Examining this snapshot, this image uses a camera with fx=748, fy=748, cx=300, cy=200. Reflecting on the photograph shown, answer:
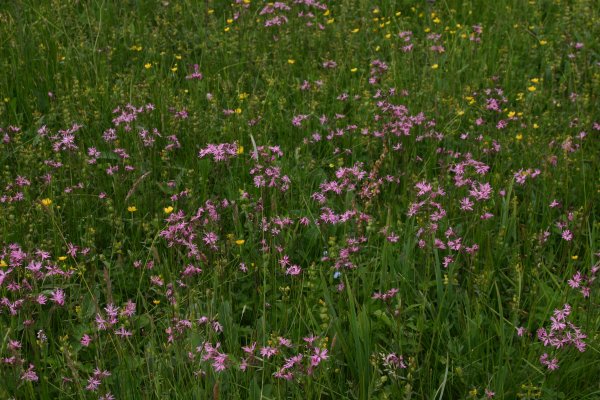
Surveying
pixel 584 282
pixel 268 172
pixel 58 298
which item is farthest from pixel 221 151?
pixel 584 282

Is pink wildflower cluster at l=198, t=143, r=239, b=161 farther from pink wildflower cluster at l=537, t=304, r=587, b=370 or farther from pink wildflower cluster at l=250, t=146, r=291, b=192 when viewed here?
pink wildflower cluster at l=537, t=304, r=587, b=370

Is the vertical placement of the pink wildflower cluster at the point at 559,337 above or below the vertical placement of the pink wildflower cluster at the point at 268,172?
below

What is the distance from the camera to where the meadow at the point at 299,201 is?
7.51 ft

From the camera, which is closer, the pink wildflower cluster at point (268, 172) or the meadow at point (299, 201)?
the meadow at point (299, 201)

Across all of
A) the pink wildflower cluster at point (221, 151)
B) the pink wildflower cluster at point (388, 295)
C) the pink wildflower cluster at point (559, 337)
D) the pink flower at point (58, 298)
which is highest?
the pink wildflower cluster at point (221, 151)

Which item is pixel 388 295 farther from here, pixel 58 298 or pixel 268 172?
pixel 58 298

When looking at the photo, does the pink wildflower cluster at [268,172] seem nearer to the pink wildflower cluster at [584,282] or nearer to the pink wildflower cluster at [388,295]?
the pink wildflower cluster at [388,295]

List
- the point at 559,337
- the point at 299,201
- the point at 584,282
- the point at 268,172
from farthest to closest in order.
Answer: the point at 299,201 < the point at 268,172 < the point at 584,282 < the point at 559,337

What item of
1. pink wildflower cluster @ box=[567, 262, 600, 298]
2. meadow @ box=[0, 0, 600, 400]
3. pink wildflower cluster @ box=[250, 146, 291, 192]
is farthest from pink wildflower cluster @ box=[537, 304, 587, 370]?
pink wildflower cluster @ box=[250, 146, 291, 192]

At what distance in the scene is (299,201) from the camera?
3.19m

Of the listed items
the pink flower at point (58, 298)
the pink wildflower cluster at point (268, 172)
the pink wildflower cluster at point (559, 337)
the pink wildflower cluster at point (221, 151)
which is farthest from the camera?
the pink wildflower cluster at point (221, 151)

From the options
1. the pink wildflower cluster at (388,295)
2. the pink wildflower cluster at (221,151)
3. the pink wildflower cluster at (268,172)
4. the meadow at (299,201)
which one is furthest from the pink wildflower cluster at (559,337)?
the pink wildflower cluster at (221,151)

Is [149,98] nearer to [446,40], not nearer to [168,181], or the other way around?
[168,181]

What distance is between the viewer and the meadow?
2289mm
